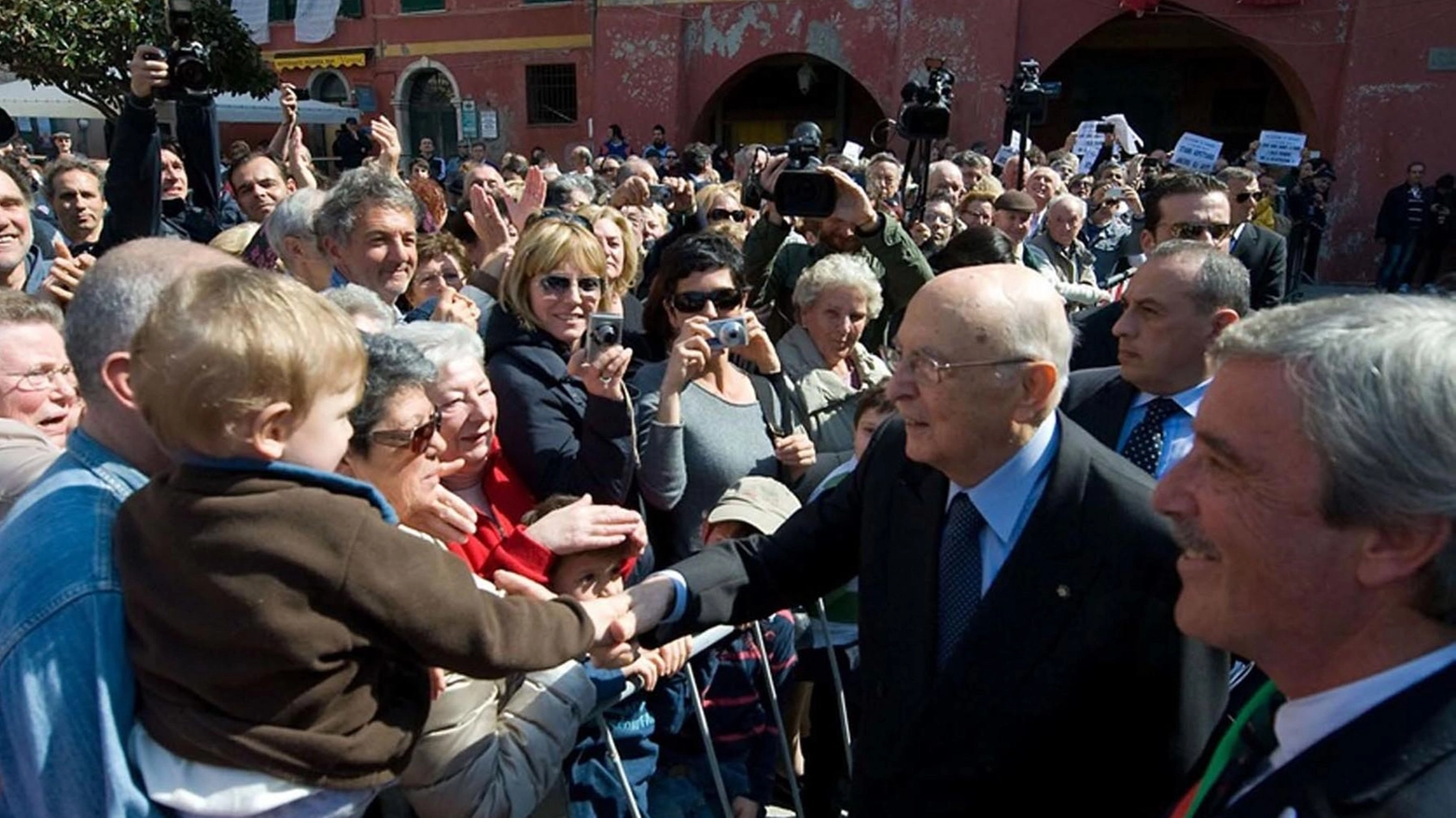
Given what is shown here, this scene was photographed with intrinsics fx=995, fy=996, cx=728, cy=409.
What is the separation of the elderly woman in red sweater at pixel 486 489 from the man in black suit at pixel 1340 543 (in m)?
1.14

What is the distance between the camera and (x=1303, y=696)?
1.35 meters

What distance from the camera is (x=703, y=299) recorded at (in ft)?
11.9

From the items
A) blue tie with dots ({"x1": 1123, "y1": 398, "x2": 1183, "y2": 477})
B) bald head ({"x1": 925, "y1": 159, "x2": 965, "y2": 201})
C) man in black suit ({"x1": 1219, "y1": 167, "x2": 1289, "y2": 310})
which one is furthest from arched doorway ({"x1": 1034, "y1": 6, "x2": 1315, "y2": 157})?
blue tie with dots ({"x1": 1123, "y1": 398, "x2": 1183, "y2": 477})

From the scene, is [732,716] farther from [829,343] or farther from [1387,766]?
[829,343]

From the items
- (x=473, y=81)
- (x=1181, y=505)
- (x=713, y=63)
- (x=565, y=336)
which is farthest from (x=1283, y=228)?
(x=473, y=81)

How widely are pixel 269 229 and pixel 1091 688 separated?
11.1 ft

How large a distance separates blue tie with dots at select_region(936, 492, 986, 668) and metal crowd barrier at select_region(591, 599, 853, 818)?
1.61ft

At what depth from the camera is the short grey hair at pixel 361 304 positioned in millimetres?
2732

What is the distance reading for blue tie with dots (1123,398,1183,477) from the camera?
2.88 m

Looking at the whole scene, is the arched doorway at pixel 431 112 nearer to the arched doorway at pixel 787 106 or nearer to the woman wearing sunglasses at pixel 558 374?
the arched doorway at pixel 787 106

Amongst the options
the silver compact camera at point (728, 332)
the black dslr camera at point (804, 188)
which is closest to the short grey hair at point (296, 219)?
the silver compact camera at point (728, 332)

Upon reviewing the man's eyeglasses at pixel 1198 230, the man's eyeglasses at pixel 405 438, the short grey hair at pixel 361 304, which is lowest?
the man's eyeglasses at pixel 405 438

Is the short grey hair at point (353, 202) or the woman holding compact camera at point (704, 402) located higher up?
the short grey hair at point (353, 202)

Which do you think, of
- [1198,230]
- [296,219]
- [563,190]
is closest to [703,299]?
[296,219]
